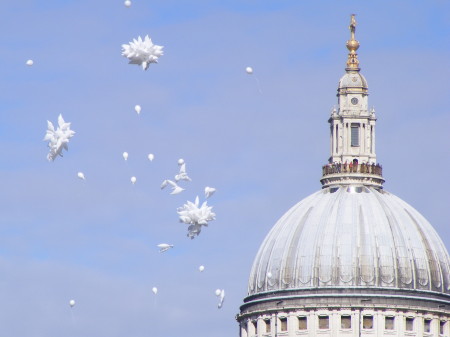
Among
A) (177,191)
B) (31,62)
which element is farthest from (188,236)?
(31,62)

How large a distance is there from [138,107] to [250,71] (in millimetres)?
7157

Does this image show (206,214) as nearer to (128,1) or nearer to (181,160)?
(181,160)

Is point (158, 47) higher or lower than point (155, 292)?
Answer: higher

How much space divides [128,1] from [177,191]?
14.1 m

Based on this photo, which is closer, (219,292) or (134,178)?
(134,178)

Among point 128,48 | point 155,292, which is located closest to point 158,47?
point 128,48

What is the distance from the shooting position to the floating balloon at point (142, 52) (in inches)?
6954

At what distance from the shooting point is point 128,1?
6619 inches

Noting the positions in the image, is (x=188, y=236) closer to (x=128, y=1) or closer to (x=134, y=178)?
(x=134, y=178)

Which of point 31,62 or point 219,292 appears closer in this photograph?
point 31,62

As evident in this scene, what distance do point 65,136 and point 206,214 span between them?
10.4 m

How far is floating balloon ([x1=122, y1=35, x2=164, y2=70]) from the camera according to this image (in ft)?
579

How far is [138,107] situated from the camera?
173625 millimetres

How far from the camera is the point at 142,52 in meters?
178
